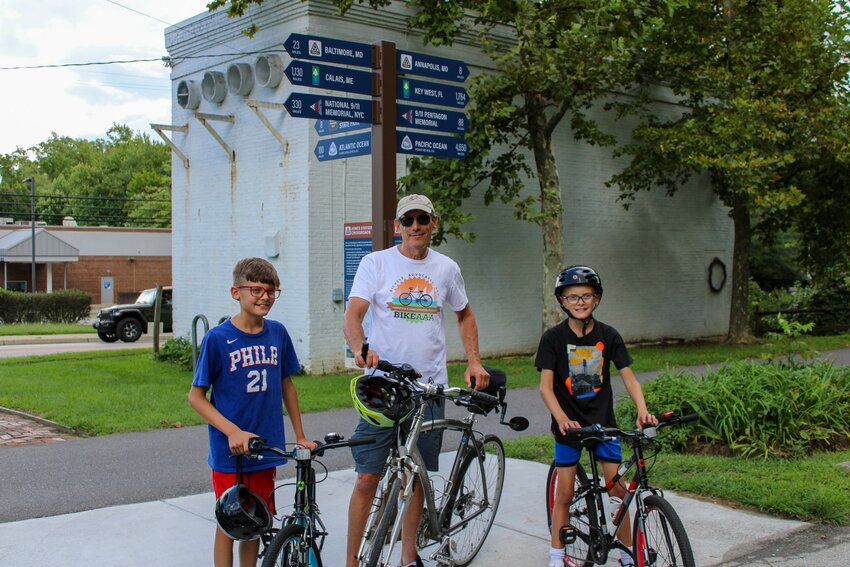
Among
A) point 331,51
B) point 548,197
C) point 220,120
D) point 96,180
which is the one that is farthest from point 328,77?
point 96,180

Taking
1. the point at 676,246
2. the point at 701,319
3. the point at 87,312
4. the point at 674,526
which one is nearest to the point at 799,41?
the point at 676,246

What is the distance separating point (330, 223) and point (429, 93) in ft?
21.4

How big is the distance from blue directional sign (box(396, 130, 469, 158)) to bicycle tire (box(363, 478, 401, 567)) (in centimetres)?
458

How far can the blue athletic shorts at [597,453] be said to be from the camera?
15.2 ft

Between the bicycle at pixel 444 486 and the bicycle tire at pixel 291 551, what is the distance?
338 mm

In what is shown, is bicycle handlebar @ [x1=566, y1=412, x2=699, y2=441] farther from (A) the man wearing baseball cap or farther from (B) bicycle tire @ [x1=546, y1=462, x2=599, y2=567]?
(A) the man wearing baseball cap

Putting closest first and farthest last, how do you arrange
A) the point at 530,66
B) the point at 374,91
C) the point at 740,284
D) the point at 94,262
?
the point at 374,91 < the point at 530,66 < the point at 740,284 < the point at 94,262

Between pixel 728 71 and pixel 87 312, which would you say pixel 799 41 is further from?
pixel 87 312

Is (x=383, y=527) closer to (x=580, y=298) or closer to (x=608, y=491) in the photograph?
(x=608, y=491)

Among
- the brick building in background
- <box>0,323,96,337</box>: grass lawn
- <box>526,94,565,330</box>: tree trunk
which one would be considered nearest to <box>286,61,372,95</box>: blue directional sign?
<box>526,94,565,330</box>: tree trunk

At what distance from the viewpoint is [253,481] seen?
4.10 meters

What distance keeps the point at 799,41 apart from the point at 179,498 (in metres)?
13.8

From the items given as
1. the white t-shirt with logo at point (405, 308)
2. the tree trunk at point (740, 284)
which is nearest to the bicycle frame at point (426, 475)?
the white t-shirt with logo at point (405, 308)

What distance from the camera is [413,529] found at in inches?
184
